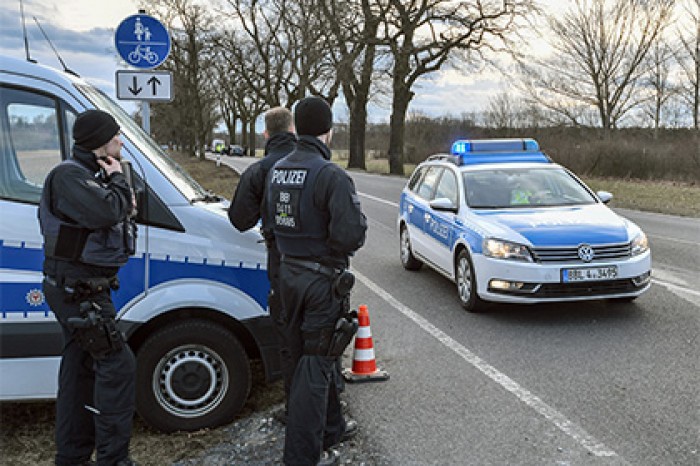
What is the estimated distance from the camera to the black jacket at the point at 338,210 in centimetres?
346

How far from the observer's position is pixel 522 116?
136ft

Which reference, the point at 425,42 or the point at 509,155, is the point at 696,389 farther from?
the point at 425,42

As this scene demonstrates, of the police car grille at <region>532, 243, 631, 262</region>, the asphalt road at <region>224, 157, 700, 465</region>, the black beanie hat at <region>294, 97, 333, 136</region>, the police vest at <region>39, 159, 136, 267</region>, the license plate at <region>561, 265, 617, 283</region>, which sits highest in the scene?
the black beanie hat at <region>294, 97, 333, 136</region>

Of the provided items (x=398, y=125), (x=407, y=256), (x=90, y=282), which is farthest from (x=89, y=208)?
(x=398, y=125)

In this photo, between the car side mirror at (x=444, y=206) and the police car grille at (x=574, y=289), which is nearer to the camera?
the police car grille at (x=574, y=289)

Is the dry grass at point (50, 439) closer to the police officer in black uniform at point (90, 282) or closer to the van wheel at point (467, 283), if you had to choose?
the police officer in black uniform at point (90, 282)

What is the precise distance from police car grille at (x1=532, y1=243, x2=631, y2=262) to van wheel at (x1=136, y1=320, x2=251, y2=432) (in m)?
3.37

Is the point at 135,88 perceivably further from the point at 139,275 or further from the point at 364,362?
the point at 364,362

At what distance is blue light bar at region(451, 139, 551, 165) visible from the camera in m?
8.56

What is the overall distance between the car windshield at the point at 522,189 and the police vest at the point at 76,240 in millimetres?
4853

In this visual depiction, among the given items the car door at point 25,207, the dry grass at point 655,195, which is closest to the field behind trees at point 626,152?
the dry grass at point 655,195

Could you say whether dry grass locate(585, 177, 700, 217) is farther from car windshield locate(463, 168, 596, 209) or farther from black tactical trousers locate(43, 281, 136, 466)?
black tactical trousers locate(43, 281, 136, 466)

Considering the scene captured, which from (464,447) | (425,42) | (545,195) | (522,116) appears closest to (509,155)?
(545,195)

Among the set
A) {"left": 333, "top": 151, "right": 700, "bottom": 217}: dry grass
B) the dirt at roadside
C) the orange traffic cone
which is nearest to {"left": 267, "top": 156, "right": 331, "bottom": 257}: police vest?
the dirt at roadside
